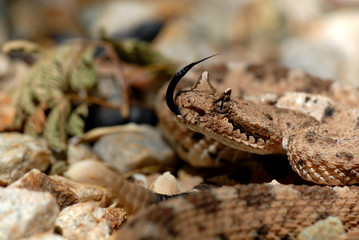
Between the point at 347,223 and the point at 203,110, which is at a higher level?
the point at 203,110

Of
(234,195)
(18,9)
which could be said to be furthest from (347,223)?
(18,9)

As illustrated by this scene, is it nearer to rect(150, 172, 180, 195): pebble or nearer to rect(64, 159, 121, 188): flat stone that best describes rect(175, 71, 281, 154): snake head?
rect(150, 172, 180, 195): pebble

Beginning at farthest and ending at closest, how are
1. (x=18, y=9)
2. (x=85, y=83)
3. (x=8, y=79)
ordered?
(x=18, y=9) → (x=8, y=79) → (x=85, y=83)

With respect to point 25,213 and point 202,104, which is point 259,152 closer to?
point 202,104

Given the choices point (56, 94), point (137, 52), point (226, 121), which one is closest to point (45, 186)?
point (226, 121)

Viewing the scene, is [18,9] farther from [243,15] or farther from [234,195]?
[234,195]
